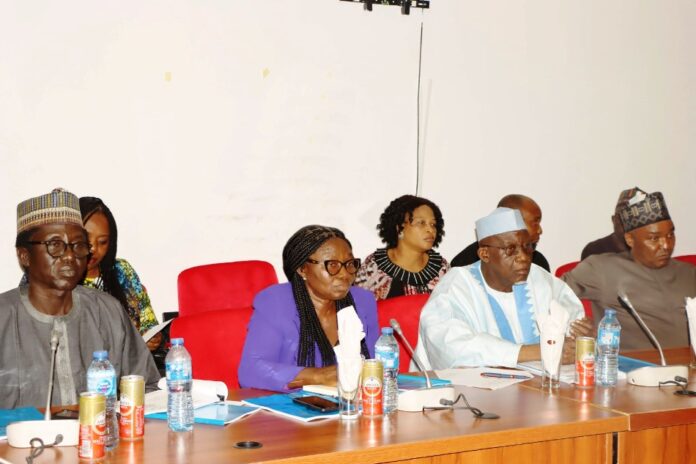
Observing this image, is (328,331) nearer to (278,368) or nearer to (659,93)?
(278,368)

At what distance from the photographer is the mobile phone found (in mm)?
3074

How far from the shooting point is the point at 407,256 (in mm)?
5727

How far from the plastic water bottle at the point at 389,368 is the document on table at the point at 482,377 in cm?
37

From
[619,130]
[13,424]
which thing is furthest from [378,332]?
[619,130]

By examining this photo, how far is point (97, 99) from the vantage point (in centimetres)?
552

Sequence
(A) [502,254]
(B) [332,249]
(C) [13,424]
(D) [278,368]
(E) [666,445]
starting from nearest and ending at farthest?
(C) [13,424] → (E) [666,445] → (D) [278,368] → (B) [332,249] → (A) [502,254]

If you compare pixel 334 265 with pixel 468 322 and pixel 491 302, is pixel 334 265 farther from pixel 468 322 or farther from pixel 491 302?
pixel 491 302

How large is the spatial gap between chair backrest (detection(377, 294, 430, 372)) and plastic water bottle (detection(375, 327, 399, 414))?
1030 mm

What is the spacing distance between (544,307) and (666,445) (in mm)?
1346

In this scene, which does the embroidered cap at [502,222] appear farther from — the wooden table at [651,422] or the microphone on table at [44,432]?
the microphone on table at [44,432]

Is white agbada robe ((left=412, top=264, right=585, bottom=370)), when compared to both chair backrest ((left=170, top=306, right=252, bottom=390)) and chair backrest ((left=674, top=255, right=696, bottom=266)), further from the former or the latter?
chair backrest ((left=674, top=255, right=696, bottom=266))

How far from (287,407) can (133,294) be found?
215 centimetres

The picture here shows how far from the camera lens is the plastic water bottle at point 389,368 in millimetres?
3113

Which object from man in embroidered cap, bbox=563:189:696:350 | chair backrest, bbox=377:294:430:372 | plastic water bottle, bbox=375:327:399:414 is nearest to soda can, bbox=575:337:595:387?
plastic water bottle, bbox=375:327:399:414
